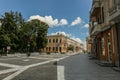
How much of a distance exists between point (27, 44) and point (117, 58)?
164ft

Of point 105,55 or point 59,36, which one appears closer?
point 105,55

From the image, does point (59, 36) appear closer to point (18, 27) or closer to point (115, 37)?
point (18, 27)

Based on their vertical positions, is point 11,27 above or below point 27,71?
above

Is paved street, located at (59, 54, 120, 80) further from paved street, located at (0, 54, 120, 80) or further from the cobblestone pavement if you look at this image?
the cobblestone pavement

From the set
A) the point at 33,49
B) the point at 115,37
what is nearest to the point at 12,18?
the point at 33,49

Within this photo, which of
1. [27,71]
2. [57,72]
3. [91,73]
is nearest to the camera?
[91,73]

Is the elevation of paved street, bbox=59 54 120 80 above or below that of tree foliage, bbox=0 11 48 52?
below

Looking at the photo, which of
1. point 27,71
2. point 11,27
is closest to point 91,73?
point 27,71

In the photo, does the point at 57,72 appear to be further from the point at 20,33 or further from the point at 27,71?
the point at 20,33

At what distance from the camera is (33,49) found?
71250 mm

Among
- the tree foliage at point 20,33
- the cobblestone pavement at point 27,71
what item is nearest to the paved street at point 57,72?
the cobblestone pavement at point 27,71

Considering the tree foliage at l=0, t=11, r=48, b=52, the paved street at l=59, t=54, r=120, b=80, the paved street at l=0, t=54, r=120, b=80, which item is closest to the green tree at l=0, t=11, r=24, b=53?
the tree foliage at l=0, t=11, r=48, b=52

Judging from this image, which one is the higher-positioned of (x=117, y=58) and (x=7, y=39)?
(x=7, y=39)

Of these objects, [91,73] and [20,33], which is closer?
[91,73]
